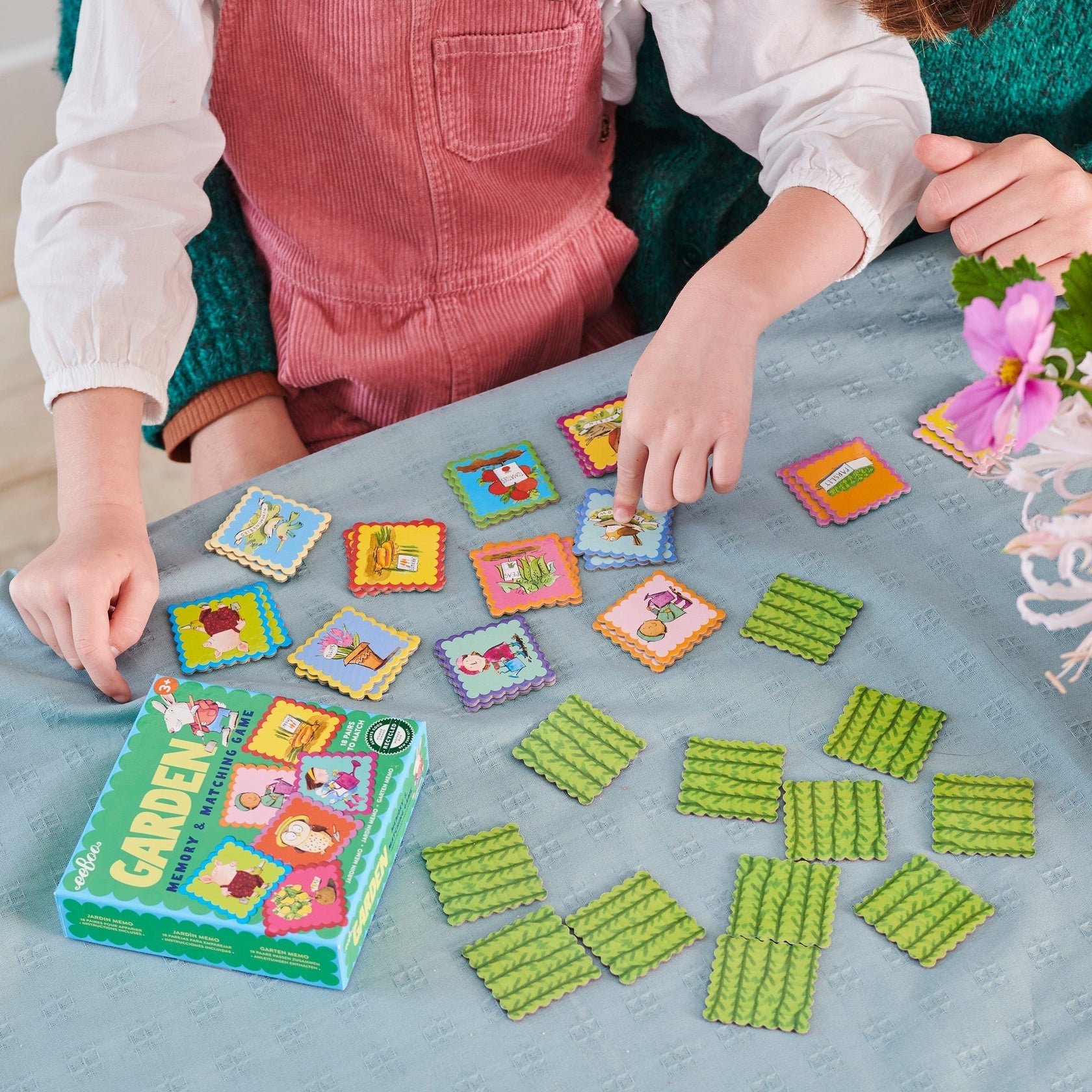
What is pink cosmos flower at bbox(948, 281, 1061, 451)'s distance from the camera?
401 millimetres

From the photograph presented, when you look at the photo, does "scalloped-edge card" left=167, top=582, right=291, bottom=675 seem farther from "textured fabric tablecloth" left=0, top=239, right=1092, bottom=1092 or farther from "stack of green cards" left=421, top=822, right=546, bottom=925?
"stack of green cards" left=421, top=822, right=546, bottom=925

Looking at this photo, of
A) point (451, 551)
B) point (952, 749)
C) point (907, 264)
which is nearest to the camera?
point (952, 749)

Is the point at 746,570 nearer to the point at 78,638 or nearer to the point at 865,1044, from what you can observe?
the point at 865,1044

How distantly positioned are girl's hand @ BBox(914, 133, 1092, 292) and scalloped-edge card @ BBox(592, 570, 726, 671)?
35 cm

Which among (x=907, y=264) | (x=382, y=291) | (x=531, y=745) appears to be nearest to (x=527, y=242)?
(x=382, y=291)

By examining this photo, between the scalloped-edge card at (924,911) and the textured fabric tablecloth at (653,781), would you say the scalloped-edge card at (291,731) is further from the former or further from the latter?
the scalloped-edge card at (924,911)

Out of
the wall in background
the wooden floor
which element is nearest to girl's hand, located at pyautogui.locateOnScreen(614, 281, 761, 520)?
the wooden floor

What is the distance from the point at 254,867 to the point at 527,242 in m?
0.63

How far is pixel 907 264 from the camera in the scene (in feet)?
3.03

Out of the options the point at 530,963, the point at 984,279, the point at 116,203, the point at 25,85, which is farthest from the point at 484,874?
the point at 25,85

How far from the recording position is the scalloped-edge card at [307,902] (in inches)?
22.4

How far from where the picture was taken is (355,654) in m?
0.73

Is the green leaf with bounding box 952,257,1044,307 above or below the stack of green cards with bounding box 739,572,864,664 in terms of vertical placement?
above

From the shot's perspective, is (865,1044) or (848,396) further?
(848,396)
